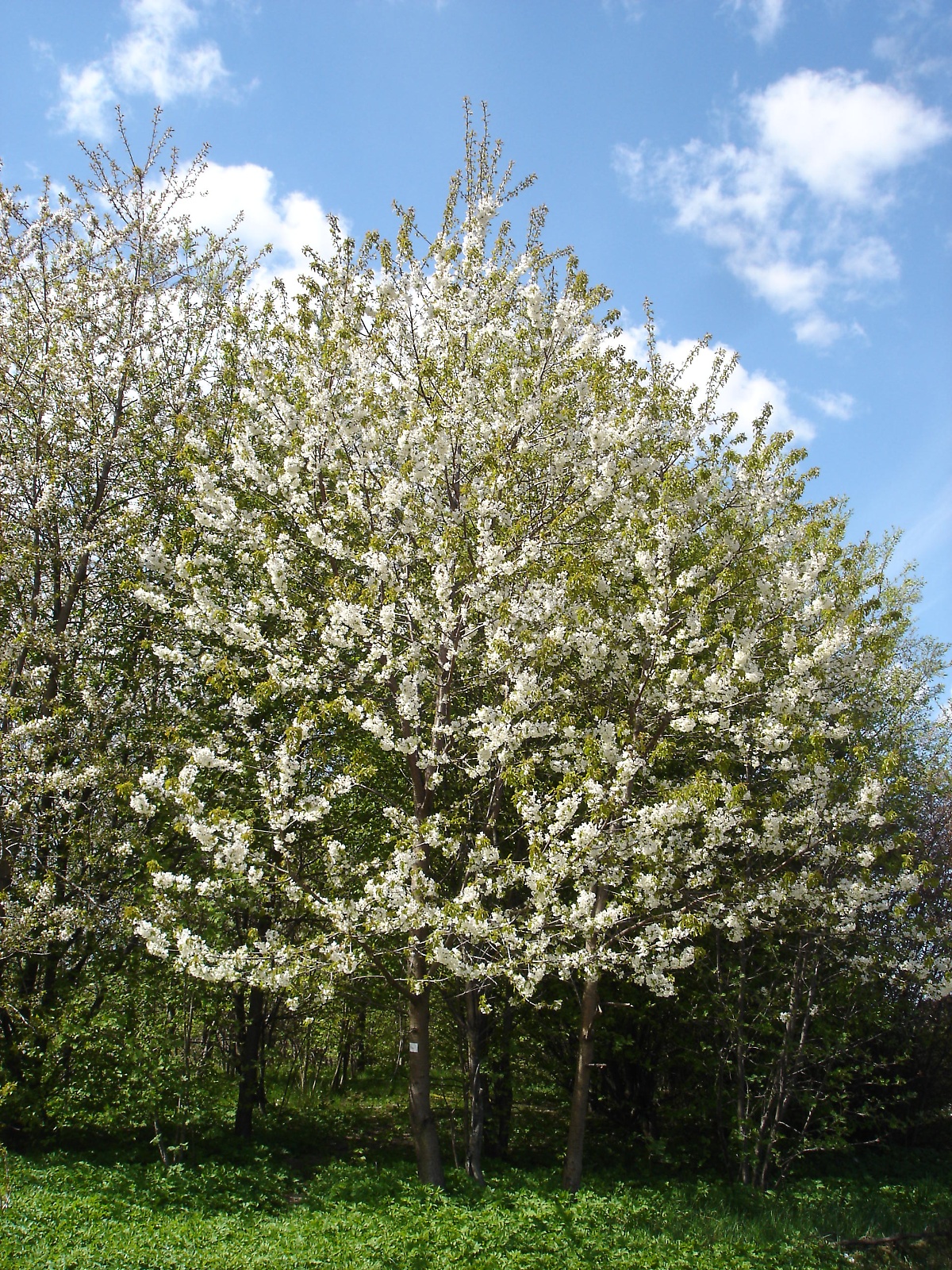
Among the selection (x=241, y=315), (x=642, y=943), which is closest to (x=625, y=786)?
(x=642, y=943)

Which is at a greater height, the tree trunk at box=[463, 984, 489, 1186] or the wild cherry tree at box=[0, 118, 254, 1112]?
the wild cherry tree at box=[0, 118, 254, 1112]

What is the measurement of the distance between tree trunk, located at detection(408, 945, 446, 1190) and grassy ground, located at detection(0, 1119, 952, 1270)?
224 mm

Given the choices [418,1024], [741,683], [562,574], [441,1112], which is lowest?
[441,1112]

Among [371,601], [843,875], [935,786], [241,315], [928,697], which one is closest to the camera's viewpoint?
[371,601]

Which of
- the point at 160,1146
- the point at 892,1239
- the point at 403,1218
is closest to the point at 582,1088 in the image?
the point at 403,1218

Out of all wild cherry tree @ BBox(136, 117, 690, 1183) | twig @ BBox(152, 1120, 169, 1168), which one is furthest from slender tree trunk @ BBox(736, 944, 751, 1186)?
twig @ BBox(152, 1120, 169, 1168)

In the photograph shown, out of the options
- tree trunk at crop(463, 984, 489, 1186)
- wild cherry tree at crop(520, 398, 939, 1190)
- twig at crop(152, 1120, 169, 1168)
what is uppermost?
wild cherry tree at crop(520, 398, 939, 1190)

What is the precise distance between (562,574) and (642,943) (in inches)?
126

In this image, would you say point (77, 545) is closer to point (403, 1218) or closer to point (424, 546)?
point (424, 546)

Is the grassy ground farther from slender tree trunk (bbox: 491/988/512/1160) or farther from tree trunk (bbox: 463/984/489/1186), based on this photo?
slender tree trunk (bbox: 491/988/512/1160)

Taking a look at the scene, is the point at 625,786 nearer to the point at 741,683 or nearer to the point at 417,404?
the point at 741,683

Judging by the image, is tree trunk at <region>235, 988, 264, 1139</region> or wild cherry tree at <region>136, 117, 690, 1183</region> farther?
tree trunk at <region>235, 988, 264, 1139</region>

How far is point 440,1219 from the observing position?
21.0ft

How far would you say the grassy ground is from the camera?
5773 mm
